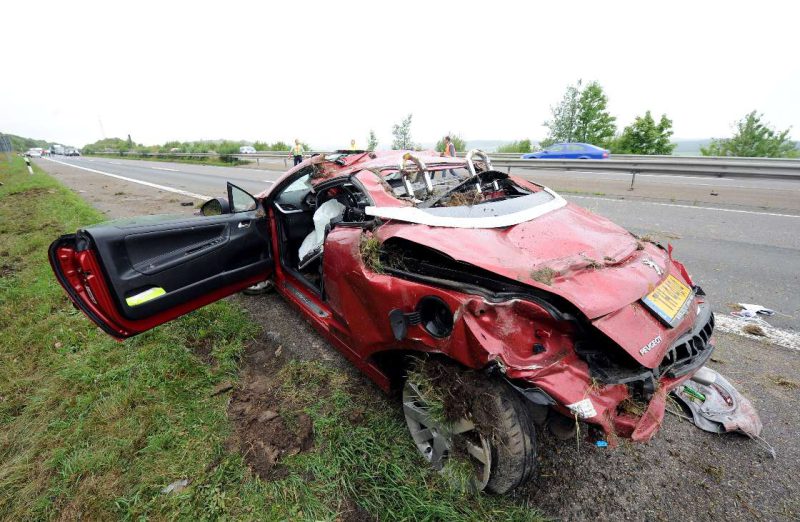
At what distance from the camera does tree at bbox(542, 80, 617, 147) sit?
30172 millimetres

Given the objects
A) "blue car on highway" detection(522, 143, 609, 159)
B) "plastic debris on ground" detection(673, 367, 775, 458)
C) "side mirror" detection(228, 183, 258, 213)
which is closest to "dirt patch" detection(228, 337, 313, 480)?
"side mirror" detection(228, 183, 258, 213)

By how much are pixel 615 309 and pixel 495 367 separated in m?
0.55

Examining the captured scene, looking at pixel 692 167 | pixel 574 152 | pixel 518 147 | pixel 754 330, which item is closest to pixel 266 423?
pixel 754 330

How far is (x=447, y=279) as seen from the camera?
5.55 ft

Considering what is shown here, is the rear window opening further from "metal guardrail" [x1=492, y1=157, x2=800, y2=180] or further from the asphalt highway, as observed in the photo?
"metal guardrail" [x1=492, y1=157, x2=800, y2=180]

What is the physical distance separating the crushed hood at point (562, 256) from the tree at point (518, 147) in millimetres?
27483

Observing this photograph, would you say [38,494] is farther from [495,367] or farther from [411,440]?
[495,367]

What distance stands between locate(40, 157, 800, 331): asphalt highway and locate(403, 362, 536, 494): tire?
2.83m

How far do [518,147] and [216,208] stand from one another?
28.0 metres

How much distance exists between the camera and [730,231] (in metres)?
5.31

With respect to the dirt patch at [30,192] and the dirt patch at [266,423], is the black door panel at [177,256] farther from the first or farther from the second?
the dirt patch at [30,192]

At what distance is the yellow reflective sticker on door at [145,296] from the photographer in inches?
92.9

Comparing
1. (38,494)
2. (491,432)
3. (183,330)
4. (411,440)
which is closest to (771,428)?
(491,432)

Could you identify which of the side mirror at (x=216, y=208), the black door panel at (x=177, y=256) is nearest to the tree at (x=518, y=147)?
the side mirror at (x=216, y=208)
